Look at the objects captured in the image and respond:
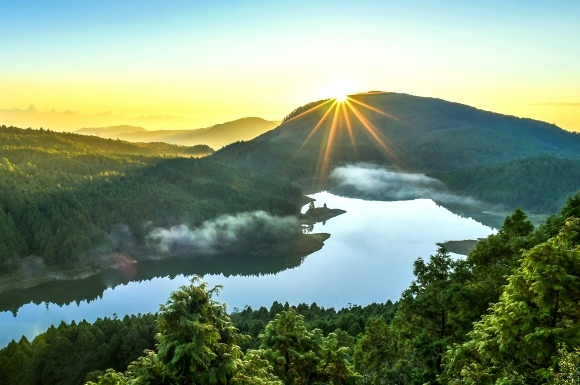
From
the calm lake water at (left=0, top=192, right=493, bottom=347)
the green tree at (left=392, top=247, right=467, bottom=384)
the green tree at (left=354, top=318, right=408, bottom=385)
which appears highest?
the green tree at (left=392, top=247, right=467, bottom=384)

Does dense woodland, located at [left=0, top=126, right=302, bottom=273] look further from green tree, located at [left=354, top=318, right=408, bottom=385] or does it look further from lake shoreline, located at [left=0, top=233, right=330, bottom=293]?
green tree, located at [left=354, top=318, right=408, bottom=385]

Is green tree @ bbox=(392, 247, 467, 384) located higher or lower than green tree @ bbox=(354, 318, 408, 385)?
higher

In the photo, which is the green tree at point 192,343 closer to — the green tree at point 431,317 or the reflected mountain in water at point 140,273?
the green tree at point 431,317

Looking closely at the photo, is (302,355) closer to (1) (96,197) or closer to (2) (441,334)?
(2) (441,334)

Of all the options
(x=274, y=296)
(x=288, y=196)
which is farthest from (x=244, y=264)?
(x=288, y=196)

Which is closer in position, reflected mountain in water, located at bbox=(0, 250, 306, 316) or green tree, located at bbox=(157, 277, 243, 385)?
green tree, located at bbox=(157, 277, 243, 385)

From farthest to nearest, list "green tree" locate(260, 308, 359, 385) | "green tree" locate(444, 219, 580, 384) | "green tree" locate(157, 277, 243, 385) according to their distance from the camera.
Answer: "green tree" locate(260, 308, 359, 385), "green tree" locate(444, 219, 580, 384), "green tree" locate(157, 277, 243, 385)

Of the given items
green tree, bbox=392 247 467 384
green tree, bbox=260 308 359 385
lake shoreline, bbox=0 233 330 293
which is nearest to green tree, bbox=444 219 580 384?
green tree, bbox=260 308 359 385

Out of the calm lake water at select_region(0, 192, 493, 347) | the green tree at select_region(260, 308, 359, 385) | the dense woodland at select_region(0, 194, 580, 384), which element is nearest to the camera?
the dense woodland at select_region(0, 194, 580, 384)

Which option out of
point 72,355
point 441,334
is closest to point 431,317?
point 441,334
